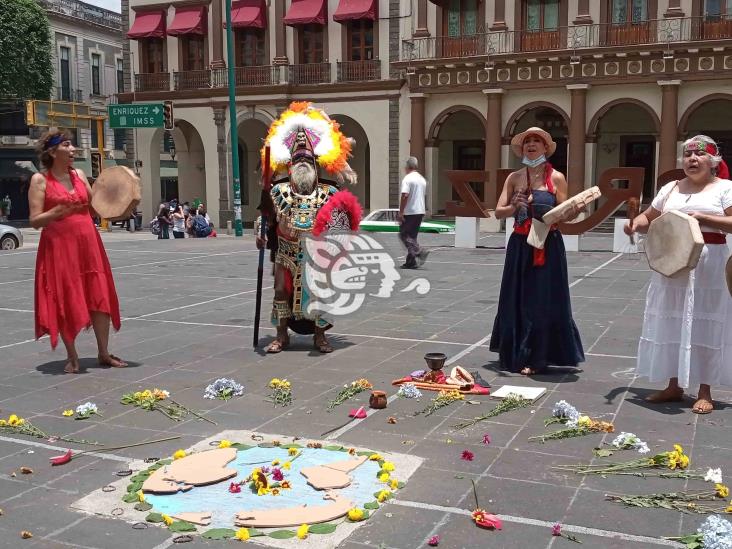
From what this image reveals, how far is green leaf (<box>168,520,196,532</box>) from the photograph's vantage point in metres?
3.53

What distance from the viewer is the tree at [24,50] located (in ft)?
123

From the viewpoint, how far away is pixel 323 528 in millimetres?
3516

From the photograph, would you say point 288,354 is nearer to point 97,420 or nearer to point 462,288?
point 97,420

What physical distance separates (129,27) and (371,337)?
29.8m

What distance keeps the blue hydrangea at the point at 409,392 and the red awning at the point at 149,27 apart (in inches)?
1178

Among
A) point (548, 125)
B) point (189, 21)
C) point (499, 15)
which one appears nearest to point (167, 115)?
point (189, 21)

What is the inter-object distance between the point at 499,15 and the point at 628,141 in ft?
20.9

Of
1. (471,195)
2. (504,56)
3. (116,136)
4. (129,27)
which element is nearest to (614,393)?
(471,195)

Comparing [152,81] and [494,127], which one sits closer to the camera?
[494,127]

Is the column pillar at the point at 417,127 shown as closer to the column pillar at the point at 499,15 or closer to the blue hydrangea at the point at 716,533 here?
the column pillar at the point at 499,15

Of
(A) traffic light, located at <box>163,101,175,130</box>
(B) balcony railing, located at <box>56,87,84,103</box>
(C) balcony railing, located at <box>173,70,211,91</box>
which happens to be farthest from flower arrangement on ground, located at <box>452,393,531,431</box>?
(B) balcony railing, located at <box>56,87,84,103</box>

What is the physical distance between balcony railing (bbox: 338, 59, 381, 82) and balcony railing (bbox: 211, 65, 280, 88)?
2.72m

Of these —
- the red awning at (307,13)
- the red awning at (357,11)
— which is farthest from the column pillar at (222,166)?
the red awning at (357,11)

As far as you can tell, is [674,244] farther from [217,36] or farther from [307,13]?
[217,36]
